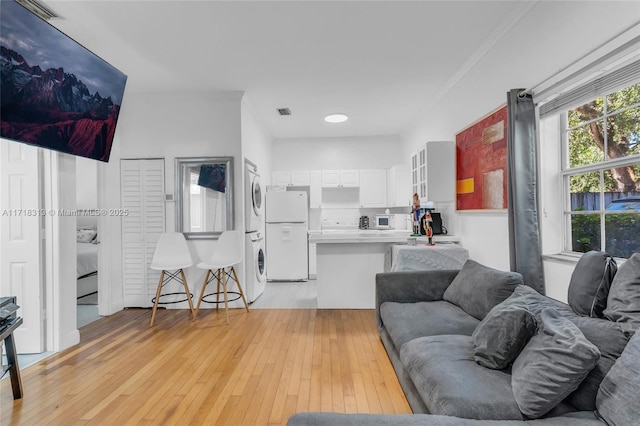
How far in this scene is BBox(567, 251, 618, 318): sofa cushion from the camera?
4.84ft

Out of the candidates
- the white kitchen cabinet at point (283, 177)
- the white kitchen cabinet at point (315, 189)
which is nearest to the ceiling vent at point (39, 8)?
the white kitchen cabinet at point (283, 177)

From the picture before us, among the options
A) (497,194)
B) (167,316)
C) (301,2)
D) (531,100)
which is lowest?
(167,316)

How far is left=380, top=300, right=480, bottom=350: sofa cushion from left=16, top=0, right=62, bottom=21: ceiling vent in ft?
11.5

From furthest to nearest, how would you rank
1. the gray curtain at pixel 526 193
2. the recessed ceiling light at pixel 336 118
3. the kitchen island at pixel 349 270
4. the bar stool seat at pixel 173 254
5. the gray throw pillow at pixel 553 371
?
the recessed ceiling light at pixel 336 118 → the kitchen island at pixel 349 270 → the bar stool seat at pixel 173 254 → the gray curtain at pixel 526 193 → the gray throw pillow at pixel 553 371

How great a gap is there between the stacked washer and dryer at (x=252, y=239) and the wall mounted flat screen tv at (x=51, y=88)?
1812 mm

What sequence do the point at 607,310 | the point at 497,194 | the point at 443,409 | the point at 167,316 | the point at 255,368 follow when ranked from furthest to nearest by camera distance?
the point at 167,316, the point at 497,194, the point at 255,368, the point at 607,310, the point at 443,409

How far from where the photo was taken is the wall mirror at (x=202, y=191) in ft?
13.5

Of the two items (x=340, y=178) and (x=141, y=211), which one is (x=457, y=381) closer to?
(x=141, y=211)

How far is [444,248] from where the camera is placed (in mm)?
3402

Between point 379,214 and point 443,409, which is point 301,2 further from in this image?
point 379,214

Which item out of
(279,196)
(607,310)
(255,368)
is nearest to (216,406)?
(255,368)

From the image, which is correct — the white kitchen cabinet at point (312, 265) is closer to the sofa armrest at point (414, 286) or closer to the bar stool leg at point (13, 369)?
the sofa armrest at point (414, 286)

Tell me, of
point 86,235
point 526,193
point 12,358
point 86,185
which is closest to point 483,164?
point 526,193

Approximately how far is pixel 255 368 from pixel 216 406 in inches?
20.4
